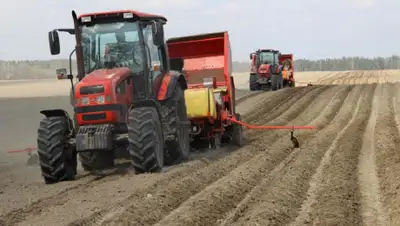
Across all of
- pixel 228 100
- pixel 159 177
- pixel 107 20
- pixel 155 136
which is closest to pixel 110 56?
pixel 107 20

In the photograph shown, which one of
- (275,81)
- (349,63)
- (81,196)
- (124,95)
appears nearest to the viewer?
(81,196)

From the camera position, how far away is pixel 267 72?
28.1 metres

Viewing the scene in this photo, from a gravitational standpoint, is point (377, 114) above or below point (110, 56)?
below

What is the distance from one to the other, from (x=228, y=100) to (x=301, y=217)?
6217 mm

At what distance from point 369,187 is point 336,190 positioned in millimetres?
562

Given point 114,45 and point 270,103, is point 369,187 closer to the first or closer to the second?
point 114,45

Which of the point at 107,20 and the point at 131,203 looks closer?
the point at 131,203

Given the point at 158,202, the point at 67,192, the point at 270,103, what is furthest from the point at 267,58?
the point at 158,202

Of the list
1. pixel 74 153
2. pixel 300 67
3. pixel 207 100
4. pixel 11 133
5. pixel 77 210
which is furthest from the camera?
pixel 300 67

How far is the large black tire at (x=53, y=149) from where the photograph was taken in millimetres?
7186

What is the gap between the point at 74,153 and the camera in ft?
25.2

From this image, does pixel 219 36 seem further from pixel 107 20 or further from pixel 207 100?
pixel 107 20

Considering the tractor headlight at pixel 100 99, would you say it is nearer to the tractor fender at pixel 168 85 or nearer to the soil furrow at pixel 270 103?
the tractor fender at pixel 168 85

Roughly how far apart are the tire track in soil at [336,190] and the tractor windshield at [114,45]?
10.2ft
